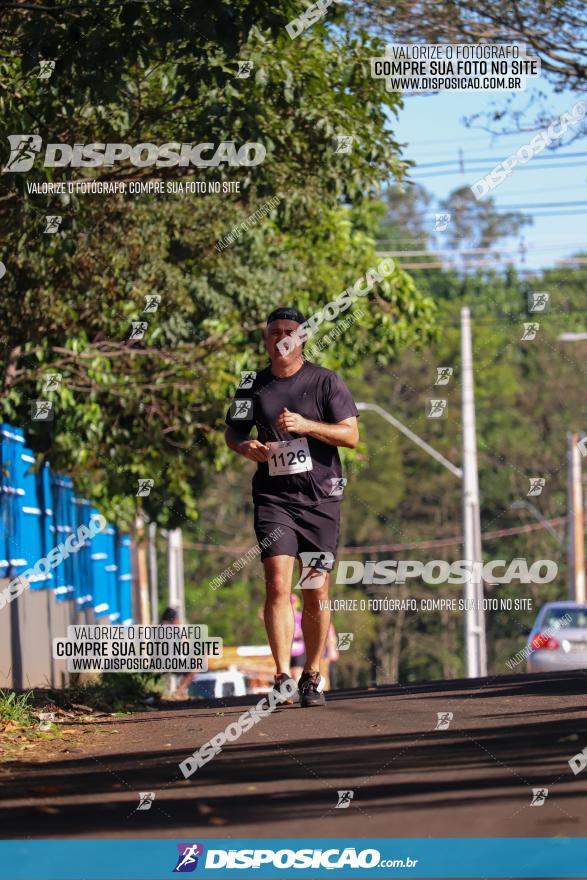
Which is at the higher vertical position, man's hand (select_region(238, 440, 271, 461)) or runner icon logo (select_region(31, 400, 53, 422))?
runner icon logo (select_region(31, 400, 53, 422))

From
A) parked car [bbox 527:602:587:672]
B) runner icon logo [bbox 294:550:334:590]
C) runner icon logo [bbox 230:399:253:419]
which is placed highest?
runner icon logo [bbox 230:399:253:419]

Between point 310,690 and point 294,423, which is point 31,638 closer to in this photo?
point 310,690

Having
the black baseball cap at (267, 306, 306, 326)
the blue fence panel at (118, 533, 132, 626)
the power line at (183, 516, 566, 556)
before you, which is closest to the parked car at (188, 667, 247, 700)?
the blue fence panel at (118, 533, 132, 626)

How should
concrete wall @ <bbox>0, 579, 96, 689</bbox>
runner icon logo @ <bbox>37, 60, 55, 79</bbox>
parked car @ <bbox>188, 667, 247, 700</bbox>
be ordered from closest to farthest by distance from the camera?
runner icon logo @ <bbox>37, 60, 55, 79</bbox>
concrete wall @ <bbox>0, 579, 96, 689</bbox>
parked car @ <bbox>188, 667, 247, 700</bbox>

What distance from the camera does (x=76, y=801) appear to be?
19.1 feet

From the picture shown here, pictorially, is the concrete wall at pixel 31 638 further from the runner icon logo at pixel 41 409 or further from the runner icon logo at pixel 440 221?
the runner icon logo at pixel 440 221

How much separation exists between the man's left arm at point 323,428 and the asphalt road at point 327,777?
1365mm

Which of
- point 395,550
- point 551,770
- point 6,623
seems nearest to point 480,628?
point 6,623

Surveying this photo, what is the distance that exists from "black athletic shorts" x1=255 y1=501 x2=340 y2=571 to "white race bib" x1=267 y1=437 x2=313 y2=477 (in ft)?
0.65

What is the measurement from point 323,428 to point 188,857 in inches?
142

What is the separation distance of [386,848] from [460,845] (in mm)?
220

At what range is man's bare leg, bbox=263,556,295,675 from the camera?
8.28m

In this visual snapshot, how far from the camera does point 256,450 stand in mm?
8320

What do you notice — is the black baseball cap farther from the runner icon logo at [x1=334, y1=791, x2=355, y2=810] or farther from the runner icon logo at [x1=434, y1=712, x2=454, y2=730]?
the runner icon logo at [x1=334, y1=791, x2=355, y2=810]
